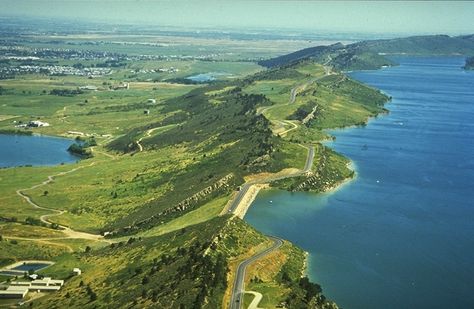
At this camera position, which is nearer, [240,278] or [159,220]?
[240,278]

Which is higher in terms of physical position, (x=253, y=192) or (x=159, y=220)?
(x=253, y=192)

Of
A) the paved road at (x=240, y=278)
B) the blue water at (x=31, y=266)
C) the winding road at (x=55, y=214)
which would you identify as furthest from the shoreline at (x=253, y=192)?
the blue water at (x=31, y=266)

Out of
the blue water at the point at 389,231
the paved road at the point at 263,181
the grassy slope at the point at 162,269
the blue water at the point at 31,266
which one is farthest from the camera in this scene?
the paved road at the point at 263,181

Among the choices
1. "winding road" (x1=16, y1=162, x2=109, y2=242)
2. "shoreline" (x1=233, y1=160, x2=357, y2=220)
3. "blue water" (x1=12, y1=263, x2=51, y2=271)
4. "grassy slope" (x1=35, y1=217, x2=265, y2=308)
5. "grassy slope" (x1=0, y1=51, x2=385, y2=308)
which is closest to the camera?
"grassy slope" (x1=35, y1=217, x2=265, y2=308)

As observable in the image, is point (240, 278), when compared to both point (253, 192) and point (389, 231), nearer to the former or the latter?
point (389, 231)

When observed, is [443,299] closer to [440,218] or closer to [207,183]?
[440,218]

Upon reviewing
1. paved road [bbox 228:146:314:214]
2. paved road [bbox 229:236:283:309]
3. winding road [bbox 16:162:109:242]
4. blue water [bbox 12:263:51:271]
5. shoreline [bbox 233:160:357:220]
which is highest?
paved road [bbox 229:236:283:309]

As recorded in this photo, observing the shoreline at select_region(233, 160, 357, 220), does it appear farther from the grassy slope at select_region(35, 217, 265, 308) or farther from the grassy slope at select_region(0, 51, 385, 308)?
the grassy slope at select_region(35, 217, 265, 308)

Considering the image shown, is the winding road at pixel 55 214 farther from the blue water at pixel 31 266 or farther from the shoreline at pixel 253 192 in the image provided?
the shoreline at pixel 253 192

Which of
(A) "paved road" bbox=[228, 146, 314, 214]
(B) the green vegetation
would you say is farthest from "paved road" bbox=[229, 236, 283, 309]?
(A) "paved road" bbox=[228, 146, 314, 214]

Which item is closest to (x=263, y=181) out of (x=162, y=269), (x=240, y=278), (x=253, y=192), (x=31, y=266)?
(x=253, y=192)
